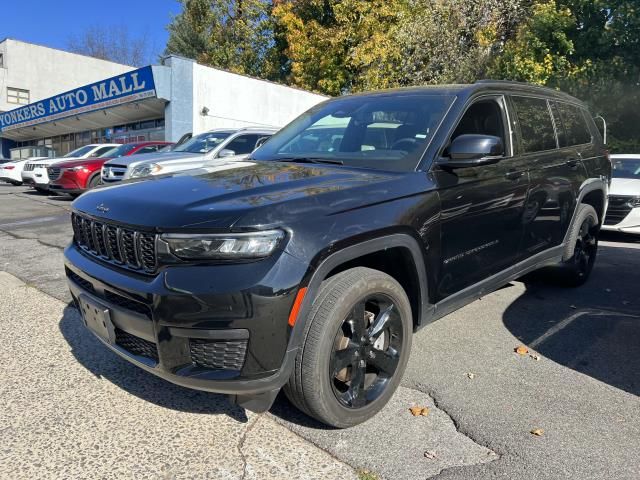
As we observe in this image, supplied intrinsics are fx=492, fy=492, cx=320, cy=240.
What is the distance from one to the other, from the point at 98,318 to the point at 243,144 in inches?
273

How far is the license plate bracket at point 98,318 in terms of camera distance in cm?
238

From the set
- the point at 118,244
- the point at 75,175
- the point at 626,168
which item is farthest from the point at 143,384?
the point at 75,175

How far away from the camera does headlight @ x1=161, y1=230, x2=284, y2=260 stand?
2053 millimetres

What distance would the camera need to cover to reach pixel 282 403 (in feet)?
9.34

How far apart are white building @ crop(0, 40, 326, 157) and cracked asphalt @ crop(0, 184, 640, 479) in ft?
46.4

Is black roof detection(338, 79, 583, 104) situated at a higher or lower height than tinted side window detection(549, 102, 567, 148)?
higher

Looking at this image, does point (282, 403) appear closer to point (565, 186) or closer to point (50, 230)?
point (565, 186)

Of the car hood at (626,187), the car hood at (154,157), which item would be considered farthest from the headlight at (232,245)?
the car hood at (626,187)

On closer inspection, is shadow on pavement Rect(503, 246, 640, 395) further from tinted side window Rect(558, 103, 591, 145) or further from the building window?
the building window

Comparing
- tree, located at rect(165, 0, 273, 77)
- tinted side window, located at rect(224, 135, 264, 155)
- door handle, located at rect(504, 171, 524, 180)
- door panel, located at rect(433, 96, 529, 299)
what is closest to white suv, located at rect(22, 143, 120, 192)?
tinted side window, located at rect(224, 135, 264, 155)

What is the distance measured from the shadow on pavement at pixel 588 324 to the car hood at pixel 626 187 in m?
2.63

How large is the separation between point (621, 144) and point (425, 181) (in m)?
17.4

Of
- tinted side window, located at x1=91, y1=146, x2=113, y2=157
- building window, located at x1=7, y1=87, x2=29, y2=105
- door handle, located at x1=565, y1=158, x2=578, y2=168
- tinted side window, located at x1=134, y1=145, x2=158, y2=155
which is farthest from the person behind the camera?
building window, located at x1=7, y1=87, x2=29, y2=105

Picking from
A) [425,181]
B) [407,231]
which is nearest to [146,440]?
[407,231]
